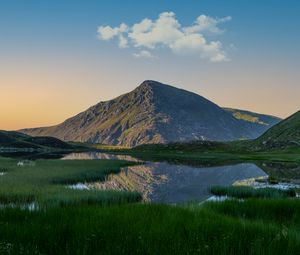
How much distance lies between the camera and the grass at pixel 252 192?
32.1m

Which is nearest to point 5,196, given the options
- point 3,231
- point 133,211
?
point 133,211

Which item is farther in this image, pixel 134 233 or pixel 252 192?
pixel 252 192

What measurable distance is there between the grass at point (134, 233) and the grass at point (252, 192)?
15436 millimetres

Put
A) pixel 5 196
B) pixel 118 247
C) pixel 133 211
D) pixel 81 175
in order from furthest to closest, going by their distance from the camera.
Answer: pixel 81 175, pixel 5 196, pixel 133 211, pixel 118 247

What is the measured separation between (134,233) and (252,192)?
2263 centimetres

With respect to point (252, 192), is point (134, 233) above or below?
above

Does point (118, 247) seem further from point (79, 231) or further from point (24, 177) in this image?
point (24, 177)

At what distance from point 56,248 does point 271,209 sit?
1535 centimetres

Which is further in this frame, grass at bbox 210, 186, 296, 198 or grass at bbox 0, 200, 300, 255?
grass at bbox 210, 186, 296, 198

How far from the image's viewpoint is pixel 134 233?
42.8ft

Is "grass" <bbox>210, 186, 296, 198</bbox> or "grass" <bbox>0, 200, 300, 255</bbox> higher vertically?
"grass" <bbox>0, 200, 300, 255</bbox>

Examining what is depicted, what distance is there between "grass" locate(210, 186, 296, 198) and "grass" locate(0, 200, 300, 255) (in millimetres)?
15436

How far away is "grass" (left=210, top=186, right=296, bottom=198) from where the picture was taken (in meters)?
32.1

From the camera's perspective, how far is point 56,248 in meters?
11.3
